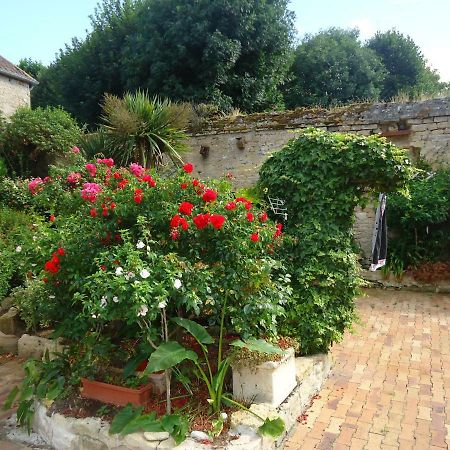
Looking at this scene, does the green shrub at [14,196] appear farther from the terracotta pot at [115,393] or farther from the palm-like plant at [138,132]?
the terracotta pot at [115,393]

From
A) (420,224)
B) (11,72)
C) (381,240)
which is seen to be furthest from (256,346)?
(11,72)

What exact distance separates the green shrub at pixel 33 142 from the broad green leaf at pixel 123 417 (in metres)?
8.12

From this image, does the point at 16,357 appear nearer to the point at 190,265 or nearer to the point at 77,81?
the point at 190,265

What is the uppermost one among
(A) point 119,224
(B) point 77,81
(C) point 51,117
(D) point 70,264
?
(B) point 77,81

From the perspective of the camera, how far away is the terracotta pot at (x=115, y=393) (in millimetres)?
2936

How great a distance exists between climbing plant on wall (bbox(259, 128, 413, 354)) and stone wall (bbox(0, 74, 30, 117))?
10.6m

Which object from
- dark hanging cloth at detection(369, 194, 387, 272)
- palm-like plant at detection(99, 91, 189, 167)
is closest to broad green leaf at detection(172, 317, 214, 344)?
dark hanging cloth at detection(369, 194, 387, 272)

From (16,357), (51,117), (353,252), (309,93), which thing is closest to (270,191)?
(353,252)

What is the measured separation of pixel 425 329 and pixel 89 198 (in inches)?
180

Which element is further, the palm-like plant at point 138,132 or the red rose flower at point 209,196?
the palm-like plant at point 138,132

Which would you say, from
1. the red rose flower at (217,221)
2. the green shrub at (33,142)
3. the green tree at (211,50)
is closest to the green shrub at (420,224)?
the red rose flower at (217,221)

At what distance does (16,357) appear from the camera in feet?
15.1

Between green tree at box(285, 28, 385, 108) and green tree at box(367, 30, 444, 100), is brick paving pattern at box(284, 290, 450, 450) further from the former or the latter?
green tree at box(367, 30, 444, 100)

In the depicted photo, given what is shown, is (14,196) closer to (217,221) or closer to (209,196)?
(209,196)
